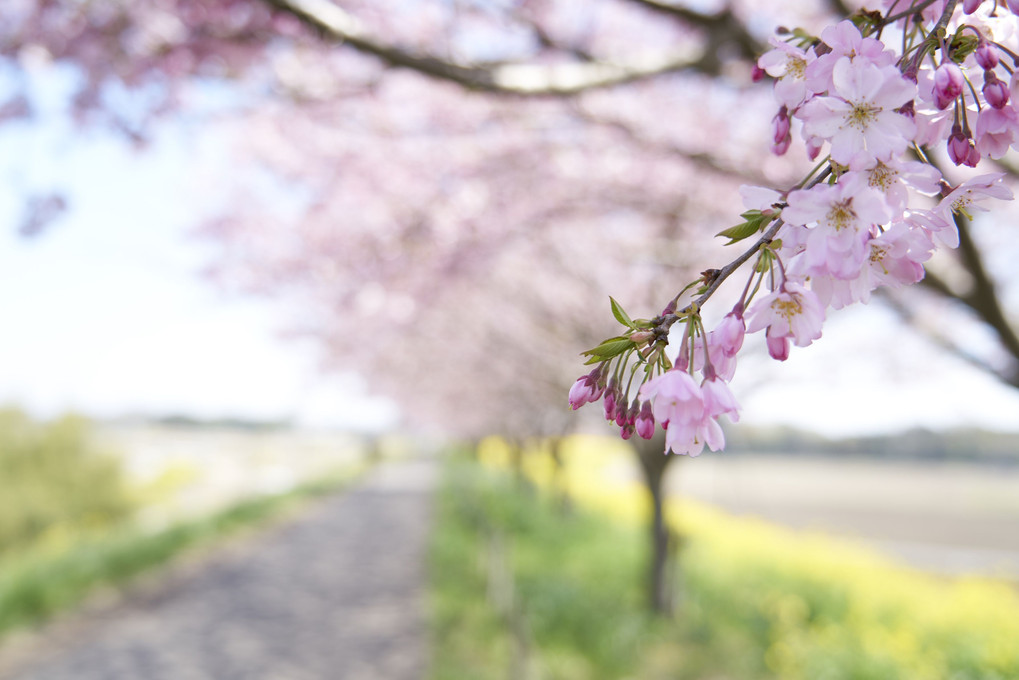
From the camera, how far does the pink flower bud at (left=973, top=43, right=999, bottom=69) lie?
0.72 m

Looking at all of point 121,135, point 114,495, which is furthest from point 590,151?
point 114,495

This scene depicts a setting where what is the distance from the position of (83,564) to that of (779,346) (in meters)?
10.9

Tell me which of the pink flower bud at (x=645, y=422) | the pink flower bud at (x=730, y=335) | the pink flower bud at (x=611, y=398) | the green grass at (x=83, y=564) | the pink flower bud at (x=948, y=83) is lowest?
the green grass at (x=83, y=564)

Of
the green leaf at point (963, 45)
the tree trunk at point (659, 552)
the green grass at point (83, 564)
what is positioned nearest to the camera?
the green leaf at point (963, 45)

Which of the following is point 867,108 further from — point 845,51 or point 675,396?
point 675,396

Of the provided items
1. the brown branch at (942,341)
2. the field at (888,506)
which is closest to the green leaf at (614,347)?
the brown branch at (942,341)

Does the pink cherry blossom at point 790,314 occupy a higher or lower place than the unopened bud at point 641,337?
higher

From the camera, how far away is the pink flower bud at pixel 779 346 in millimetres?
736

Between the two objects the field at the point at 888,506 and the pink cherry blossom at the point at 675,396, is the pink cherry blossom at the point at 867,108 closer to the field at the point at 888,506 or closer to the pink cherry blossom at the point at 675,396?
the pink cherry blossom at the point at 675,396

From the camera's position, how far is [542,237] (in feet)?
23.8

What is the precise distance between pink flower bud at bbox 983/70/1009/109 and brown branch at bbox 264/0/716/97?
245 cm

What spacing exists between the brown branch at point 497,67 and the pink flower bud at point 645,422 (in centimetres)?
244

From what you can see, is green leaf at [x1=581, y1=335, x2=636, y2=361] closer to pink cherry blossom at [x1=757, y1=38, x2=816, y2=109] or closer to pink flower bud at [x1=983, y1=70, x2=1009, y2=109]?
pink cherry blossom at [x1=757, y1=38, x2=816, y2=109]

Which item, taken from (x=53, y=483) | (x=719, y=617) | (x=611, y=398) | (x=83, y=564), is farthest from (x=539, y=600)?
(x=53, y=483)
